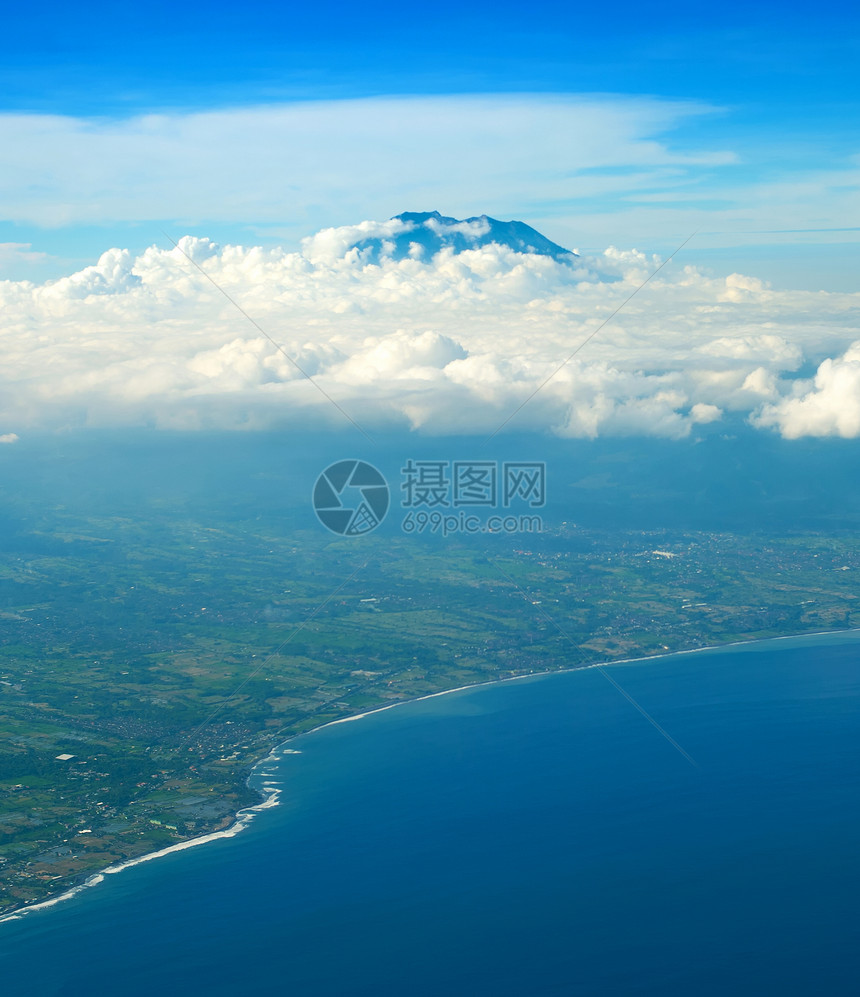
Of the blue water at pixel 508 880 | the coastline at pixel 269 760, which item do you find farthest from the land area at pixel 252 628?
the blue water at pixel 508 880

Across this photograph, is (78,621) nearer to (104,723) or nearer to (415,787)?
(104,723)

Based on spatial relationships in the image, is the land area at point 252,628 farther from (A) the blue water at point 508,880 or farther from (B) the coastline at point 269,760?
(A) the blue water at point 508,880

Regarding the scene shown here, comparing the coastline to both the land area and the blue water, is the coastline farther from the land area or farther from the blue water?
the blue water

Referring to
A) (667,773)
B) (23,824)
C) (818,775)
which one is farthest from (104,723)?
(818,775)

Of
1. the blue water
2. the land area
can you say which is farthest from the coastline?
the blue water

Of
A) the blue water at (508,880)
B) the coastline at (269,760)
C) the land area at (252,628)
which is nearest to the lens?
the blue water at (508,880)

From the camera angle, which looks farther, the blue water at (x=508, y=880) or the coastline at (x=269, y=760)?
the coastline at (x=269, y=760)
